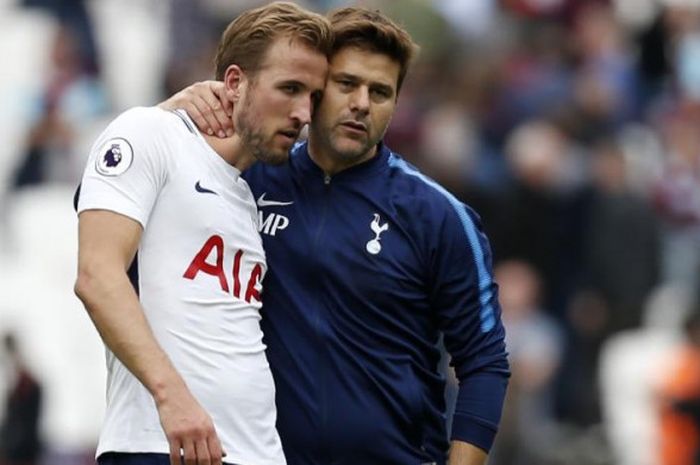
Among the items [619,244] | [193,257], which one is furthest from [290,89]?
[619,244]

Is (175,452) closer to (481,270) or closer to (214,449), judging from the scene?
(214,449)

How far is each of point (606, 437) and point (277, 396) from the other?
7389mm

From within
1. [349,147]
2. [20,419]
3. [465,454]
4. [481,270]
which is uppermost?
[349,147]

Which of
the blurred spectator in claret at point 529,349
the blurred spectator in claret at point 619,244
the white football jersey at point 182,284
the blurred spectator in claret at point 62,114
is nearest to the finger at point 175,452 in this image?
the white football jersey at point 182,284

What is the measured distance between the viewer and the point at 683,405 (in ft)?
46.7

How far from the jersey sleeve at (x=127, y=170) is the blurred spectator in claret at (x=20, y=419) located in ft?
25.6

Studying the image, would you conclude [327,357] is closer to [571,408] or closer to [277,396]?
[277,396]

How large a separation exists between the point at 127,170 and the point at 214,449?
862 millimetres

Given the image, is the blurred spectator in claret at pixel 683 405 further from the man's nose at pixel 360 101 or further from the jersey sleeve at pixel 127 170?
the jersey sleeve at pixel 127 170

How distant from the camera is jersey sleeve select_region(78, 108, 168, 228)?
6504 millimetres

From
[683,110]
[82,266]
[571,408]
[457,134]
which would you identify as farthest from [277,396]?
[683,110]

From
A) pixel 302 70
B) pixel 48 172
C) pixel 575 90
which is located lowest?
pixel 302 70

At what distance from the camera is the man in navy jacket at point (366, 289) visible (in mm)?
7184

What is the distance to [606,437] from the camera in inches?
562
